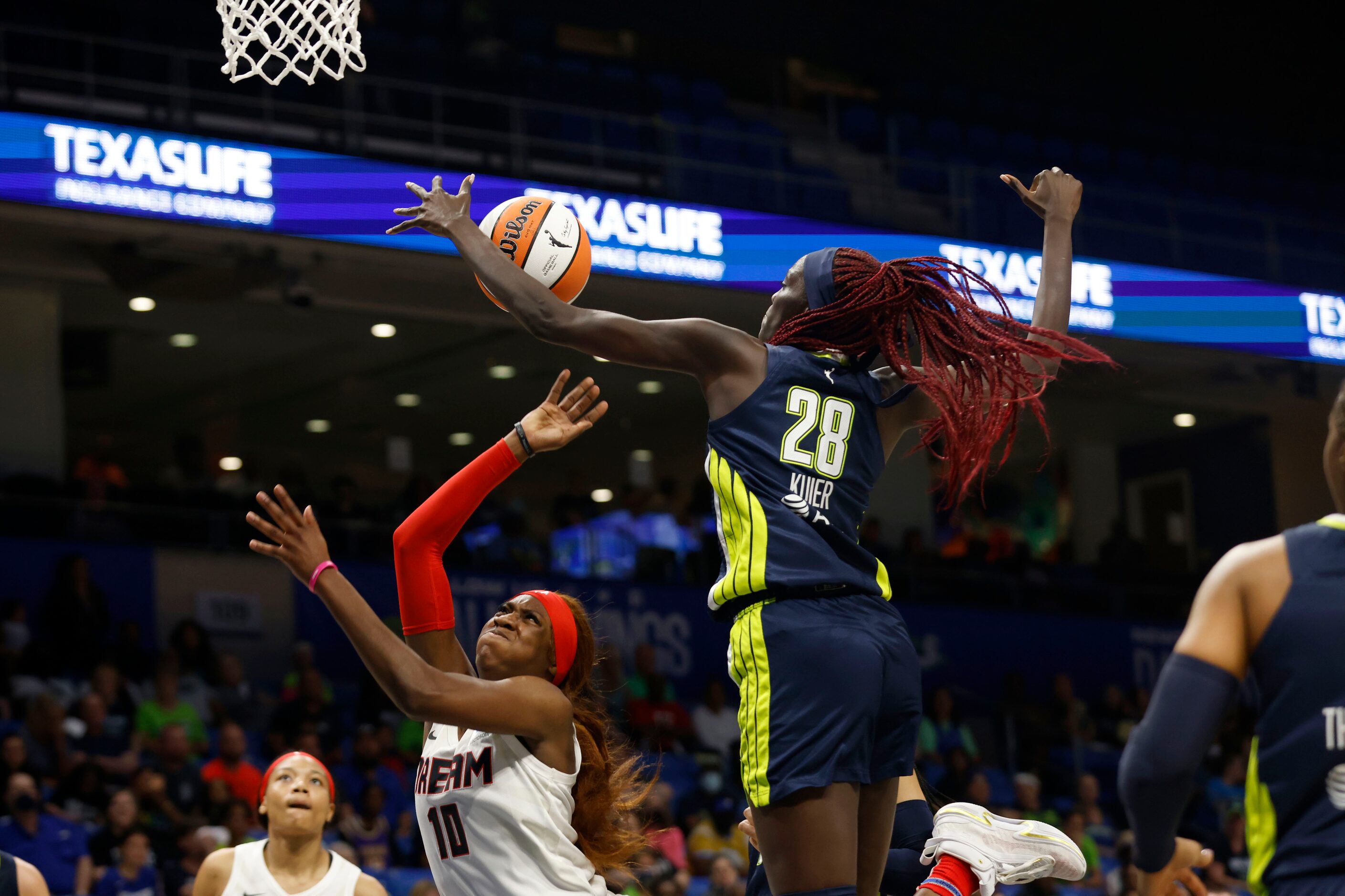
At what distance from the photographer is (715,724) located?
13617mm

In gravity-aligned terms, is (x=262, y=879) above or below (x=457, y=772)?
below

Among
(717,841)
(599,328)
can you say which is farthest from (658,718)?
(599,328)

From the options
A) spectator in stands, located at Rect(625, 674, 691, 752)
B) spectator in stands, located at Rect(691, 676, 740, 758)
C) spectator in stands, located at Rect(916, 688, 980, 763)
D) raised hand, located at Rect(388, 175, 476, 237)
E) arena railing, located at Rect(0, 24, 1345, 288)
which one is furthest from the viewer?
spectator in stands, located at Rect(916, 688, 980, 763)

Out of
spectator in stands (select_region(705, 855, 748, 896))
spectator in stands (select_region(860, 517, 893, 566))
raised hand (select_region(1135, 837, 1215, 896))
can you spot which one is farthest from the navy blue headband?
spectator in stands (select_region(860, 517, 893, 566))

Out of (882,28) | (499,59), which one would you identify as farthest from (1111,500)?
(499,59)

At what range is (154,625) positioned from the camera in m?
13.2

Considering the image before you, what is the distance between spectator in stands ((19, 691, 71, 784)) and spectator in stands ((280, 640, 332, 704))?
1.98 meters

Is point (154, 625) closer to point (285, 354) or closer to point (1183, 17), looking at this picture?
point (285, 354)

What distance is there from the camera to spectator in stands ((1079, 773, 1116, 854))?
1352cm

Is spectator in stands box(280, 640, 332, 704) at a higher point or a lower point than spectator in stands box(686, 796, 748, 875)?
higher

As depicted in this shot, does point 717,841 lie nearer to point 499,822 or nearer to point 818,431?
point 499,822

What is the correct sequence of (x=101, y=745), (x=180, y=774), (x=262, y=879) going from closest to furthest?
1. (x=262, y=879)
2. (x=180, y=774)
3. (x=101, y=745)

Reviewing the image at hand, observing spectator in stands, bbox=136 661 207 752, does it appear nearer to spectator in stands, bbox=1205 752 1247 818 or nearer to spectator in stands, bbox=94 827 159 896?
spectator in stands, bbox=94 827 159 896

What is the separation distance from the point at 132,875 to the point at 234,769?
1.37 m
